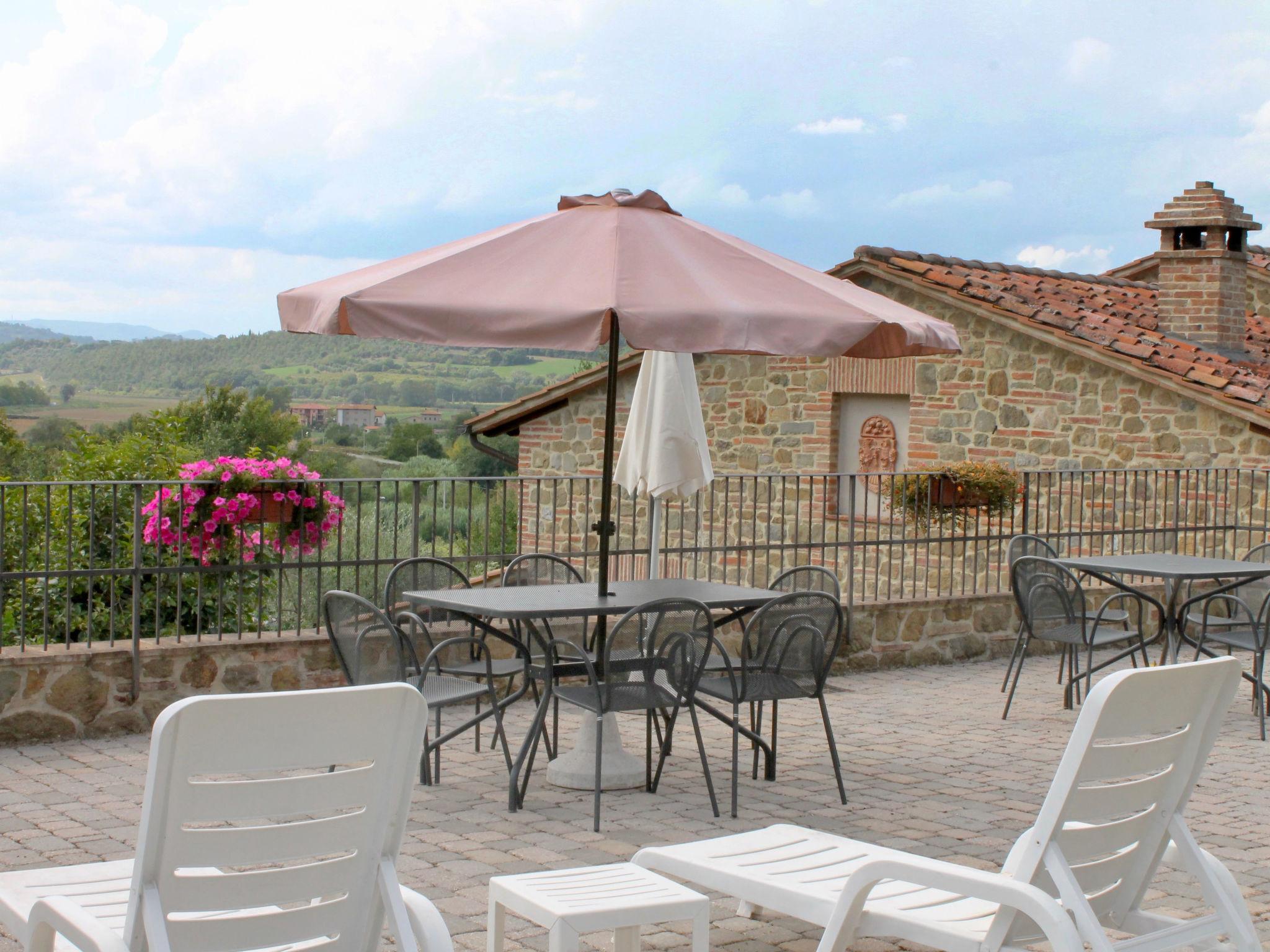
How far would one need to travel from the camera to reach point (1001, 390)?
14508mm

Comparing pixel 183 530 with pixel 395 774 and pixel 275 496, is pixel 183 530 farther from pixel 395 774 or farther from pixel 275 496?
pixel 395 774

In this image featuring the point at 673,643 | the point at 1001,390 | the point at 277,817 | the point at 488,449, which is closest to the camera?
the point at 277,817

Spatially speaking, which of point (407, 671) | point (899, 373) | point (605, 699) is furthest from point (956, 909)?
point (899, 373)

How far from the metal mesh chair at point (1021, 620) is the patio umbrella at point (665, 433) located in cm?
212

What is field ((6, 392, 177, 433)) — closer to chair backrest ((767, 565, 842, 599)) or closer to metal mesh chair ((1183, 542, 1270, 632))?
metal mesh chair ((1183, 542, 1270, 632))

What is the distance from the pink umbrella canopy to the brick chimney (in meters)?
9.97

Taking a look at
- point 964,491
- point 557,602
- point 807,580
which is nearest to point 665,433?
point 807,580

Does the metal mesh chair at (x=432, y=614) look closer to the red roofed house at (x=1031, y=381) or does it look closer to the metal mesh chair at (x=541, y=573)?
the metal mesh chair at (x=541, y=573)

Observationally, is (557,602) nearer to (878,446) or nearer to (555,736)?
(555,736)

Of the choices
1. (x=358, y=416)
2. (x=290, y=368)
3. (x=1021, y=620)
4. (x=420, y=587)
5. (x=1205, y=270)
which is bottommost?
(x=1021, y=620)

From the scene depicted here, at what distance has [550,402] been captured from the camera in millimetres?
17516

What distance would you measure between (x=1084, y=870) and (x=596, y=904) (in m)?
1.04

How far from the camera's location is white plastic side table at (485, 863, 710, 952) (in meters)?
3.05

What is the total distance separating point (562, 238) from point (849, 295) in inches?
45.7
